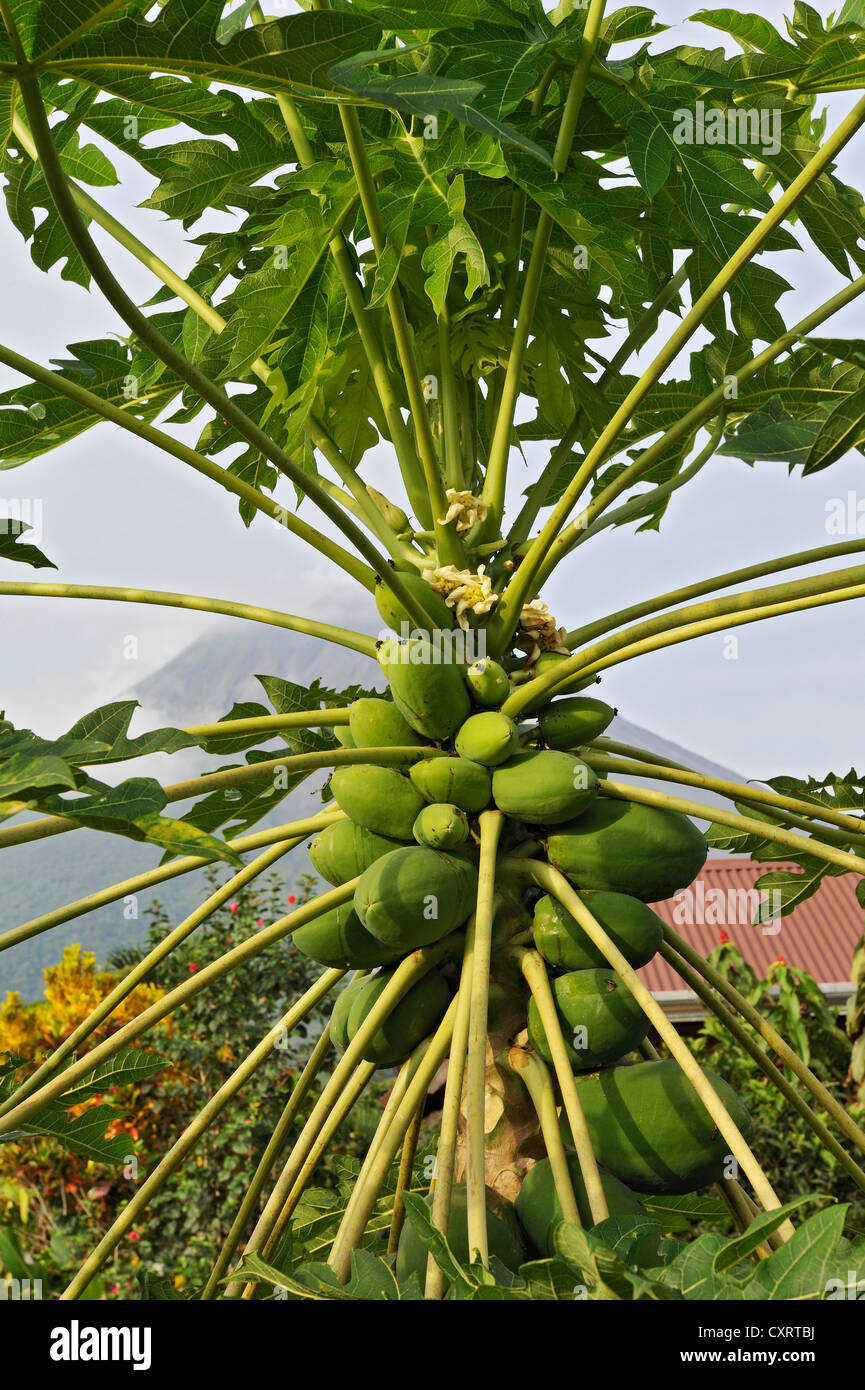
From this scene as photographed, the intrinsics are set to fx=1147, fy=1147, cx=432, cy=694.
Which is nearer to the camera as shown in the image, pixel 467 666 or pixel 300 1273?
pixel 300 1273

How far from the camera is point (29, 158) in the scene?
208 cm

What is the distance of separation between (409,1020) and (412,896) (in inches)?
10.1

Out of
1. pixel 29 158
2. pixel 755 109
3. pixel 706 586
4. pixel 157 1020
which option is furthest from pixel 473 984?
pixel 29 158

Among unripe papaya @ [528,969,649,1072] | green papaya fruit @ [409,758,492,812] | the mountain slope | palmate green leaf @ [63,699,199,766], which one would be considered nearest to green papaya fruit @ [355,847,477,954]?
green papaya fruit @ [409,758,492,812]

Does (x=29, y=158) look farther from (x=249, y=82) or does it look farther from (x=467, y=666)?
(x=467, y=666)

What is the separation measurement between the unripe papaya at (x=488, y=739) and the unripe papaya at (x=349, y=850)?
201 mm

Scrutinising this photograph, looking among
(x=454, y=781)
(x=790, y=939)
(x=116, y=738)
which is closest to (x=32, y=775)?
(x=116, y=738)

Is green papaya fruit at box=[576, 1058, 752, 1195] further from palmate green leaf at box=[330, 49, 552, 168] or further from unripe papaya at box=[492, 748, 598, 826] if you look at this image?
palmate green leaf at box=[330, 49, 552, 168]

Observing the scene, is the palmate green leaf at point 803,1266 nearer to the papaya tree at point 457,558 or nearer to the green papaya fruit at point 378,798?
the papaya tree at point 457,558

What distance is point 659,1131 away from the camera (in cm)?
168

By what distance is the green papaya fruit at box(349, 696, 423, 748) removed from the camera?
1963 millimetres

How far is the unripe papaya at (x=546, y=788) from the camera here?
179 centimetres
